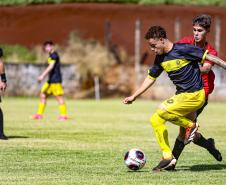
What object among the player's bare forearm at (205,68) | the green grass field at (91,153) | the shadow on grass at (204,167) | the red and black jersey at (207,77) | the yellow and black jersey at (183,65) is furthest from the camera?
the red and black jersey at (207,77)

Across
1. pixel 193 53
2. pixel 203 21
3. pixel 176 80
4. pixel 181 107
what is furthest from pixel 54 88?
pixel 193 53

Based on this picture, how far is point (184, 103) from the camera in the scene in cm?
1142

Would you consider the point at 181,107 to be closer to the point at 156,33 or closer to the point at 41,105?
the point at 156,33

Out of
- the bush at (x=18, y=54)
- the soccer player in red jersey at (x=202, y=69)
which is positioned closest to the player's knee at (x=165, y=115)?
the soccer player in red jersey at (x=202, y=69)

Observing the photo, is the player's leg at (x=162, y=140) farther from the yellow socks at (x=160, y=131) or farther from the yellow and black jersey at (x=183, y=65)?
the yellow and black jersey at (x=183, y=65)

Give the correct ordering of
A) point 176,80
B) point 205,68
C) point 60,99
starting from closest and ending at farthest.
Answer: point 176,80 < point 205,68 < point 60,99

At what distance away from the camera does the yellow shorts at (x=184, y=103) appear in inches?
448

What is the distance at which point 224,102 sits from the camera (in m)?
36.5

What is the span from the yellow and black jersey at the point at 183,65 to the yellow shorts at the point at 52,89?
11.4m

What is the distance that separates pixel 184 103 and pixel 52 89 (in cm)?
1181

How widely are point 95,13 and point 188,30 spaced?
543 cm

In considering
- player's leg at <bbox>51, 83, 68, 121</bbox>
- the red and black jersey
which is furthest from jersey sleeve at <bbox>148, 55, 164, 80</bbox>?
player's leg at <bbox>51, 83, 68, 121</bbox>

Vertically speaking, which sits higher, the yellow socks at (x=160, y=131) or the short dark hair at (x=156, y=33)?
the short dark hair at (x=156, y=33)

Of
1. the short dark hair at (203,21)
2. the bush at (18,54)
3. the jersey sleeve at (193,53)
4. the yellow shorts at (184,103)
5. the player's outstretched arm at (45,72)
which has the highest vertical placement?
the short dark hair at (203,21)
